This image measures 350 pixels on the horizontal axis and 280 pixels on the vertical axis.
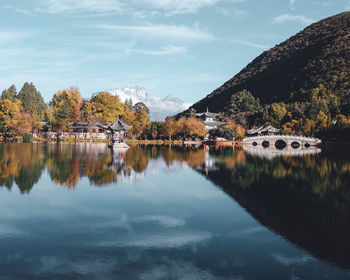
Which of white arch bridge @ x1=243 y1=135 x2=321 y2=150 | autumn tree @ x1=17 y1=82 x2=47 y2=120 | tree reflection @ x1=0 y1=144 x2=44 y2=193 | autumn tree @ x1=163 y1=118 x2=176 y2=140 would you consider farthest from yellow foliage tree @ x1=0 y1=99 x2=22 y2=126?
white arch bridge @ x1=243 y1=135 x2=321 y2=150

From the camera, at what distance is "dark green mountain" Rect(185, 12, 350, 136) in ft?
297

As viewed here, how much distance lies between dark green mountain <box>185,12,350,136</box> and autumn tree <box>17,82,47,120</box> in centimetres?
5766

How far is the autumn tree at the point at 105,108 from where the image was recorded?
286 feet

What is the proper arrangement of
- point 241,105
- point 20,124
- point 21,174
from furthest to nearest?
point 241,105 < point 20,124 < point 21,174

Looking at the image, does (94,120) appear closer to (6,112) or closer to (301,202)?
(6,112)

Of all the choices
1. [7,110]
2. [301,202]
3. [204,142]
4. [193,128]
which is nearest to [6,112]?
[7,110]

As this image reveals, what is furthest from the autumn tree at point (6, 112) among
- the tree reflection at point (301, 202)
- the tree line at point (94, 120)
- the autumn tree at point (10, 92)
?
the tree reflection at point (301, 202)

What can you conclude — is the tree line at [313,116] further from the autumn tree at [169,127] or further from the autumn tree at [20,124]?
the autumn tree at [20,124]

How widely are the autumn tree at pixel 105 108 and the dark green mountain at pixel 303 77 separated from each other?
3780 cm

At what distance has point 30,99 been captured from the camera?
100125 mm

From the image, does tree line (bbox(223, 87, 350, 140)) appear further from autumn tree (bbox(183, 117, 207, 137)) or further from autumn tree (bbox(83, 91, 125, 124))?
autumn tree (bbox(83, 91, 125, 124))

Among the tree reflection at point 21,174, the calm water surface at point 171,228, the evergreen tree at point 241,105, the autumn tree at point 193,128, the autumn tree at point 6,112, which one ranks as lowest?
the calm water surface at point 171,228

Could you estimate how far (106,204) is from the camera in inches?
737

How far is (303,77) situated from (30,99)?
89613 millimetres
